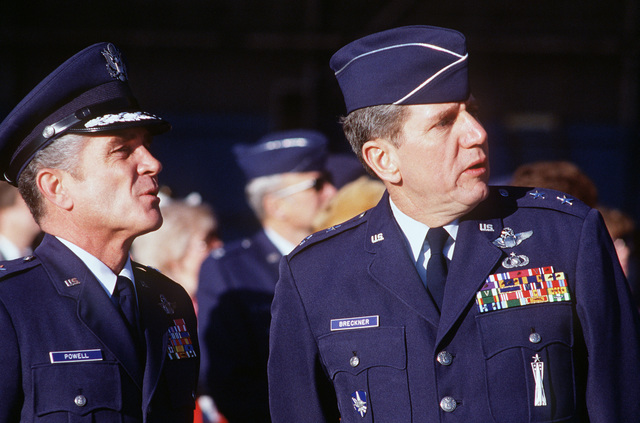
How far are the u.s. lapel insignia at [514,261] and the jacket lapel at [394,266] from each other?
238 mm

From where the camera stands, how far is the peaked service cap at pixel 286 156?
4160 millimetres

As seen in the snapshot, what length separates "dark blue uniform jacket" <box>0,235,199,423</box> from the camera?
2109 mm

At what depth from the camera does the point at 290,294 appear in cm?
239

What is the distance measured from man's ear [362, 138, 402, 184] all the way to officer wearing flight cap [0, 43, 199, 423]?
26.8 inches

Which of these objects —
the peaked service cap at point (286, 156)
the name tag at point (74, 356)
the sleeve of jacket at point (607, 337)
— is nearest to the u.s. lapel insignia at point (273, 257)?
the peaked service cap at point (286, 156)

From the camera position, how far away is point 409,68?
7.36ft

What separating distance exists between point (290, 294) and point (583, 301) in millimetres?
850

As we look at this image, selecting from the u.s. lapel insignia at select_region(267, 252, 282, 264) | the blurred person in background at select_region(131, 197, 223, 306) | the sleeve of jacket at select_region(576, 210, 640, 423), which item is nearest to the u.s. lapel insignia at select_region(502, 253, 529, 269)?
the sleeve of jacket at select_region(576, 210, 640, 423)

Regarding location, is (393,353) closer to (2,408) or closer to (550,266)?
(550,266)

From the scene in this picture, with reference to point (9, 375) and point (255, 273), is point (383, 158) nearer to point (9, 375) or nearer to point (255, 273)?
point (9, 375)

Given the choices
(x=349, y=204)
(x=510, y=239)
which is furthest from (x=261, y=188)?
(x=510, y=239)

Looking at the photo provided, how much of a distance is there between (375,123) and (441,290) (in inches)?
20.8

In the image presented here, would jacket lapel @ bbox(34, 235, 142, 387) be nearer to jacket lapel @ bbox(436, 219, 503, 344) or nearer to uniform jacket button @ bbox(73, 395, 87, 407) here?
uniform jacket button @ bbox(73, 395, 87, 407)

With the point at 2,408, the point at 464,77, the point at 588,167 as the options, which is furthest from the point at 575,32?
the point at 2,408
